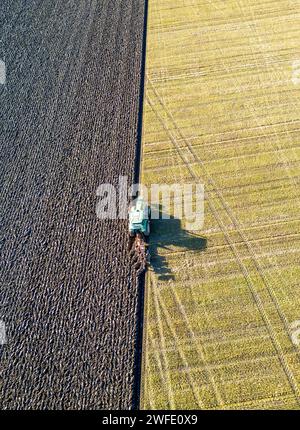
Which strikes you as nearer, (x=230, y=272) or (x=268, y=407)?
(x=268, y=407)

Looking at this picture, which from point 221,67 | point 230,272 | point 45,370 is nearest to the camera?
point 45,370

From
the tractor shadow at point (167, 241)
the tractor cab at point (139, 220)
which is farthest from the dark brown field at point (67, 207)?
the tractor shadow at point (167, 241)

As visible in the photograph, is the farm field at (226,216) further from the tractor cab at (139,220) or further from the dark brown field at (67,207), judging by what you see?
the dark brown field at (67,207)

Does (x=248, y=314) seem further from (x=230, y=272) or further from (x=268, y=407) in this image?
(x=268, y=407)

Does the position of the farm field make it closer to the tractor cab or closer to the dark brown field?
the tractor cab

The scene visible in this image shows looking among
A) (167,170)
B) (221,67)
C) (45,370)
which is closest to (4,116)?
(167,170)

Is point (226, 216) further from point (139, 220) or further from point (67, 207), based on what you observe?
point (67, 207)
